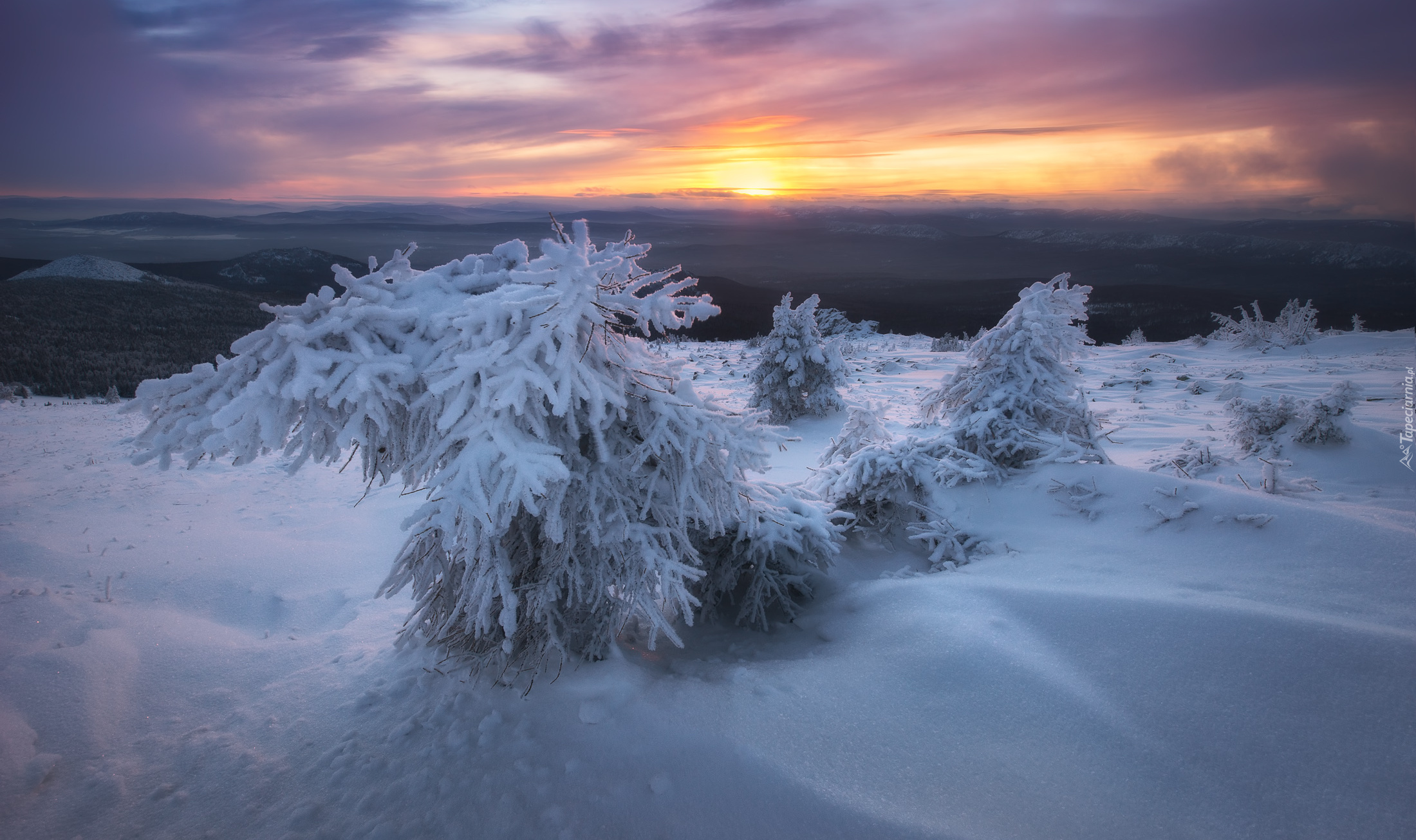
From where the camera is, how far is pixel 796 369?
48.3 ft

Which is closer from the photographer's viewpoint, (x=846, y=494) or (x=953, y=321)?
(x=846, y=494)

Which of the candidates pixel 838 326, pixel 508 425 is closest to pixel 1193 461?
pixel 508 425

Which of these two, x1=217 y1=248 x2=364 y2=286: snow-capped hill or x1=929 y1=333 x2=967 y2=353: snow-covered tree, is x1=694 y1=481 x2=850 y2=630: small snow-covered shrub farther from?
x1=217 y1=248 x2=364 y2=286: snow-capped hill

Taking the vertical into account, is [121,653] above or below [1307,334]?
below

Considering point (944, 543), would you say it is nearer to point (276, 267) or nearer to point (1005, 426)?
point (1005, 426)

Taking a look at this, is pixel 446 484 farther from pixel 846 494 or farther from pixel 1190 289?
pixel 1190 289

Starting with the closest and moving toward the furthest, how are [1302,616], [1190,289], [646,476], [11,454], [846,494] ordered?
[1302,616] < [646,476] < [846,494] < [11,454] < [1190,289]

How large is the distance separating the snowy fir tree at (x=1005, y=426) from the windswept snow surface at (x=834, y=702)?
958 mm

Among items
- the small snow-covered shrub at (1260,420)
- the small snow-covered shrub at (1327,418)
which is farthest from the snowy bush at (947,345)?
the small snow-covered shrub at (1327,418)

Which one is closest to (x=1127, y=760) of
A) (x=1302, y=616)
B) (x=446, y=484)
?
(x=1302, y=616)

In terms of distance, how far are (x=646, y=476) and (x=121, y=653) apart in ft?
13.9

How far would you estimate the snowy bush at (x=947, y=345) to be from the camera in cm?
2403

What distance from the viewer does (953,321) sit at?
2050 inches

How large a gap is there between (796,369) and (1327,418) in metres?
9.47
